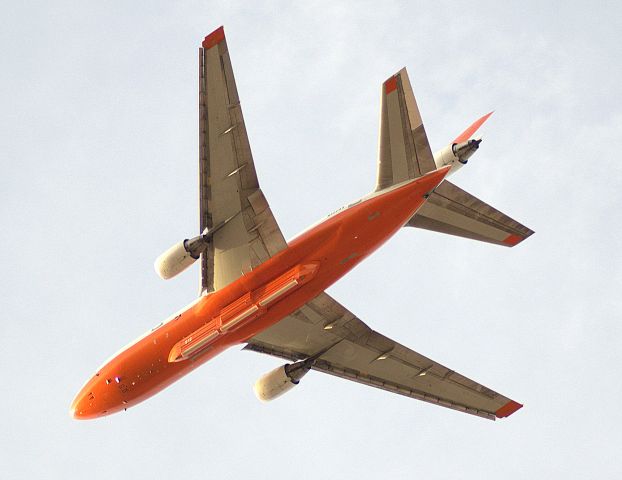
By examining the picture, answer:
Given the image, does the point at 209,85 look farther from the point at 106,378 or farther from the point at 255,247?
the point at 106,378

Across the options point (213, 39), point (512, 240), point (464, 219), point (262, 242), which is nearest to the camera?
point (213, 39)

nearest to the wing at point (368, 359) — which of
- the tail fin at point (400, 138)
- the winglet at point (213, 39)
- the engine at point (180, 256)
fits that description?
the engine at point (180, 256)

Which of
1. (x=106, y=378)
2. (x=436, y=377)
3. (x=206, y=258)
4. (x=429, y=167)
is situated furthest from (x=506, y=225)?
(x=106, y=378)

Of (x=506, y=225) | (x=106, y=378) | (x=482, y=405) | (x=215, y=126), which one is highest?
(x=215, y=126)

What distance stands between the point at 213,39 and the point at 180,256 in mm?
8651

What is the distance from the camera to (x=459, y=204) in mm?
40281

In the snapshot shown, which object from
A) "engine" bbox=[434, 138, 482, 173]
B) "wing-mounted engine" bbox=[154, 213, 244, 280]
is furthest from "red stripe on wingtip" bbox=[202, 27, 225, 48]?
"engine" bbox=[434, 138, 482, 173]

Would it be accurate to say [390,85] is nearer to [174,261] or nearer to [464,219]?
[464,219]

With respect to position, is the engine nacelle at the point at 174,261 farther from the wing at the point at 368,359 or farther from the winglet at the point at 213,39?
the winglet at the point at 213,39

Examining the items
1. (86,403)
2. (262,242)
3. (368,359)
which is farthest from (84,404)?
(368,359)

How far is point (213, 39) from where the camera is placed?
33938mm

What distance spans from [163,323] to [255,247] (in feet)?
18.1

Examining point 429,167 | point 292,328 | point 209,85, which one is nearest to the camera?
point 209,85

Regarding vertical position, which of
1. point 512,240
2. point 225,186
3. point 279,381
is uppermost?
point 225,186
